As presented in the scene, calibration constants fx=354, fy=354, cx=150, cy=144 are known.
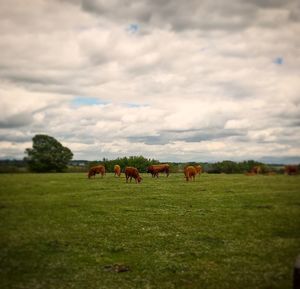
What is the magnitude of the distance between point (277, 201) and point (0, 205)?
2243 centimetres

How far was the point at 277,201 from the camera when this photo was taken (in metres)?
29.8

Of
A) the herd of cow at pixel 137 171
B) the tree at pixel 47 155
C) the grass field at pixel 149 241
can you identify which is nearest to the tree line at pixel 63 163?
the tree at pixel 47 155

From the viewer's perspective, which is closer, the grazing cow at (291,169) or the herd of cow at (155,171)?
the herd of cow at (155,171)

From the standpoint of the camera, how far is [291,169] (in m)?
57.7

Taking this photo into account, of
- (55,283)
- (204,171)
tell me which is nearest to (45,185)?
(55,283)

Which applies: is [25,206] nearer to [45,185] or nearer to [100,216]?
[100,216]

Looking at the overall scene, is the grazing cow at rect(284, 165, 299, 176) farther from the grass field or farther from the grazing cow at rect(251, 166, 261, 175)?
the grass field

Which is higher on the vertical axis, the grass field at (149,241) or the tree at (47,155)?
the tree at (47,155)

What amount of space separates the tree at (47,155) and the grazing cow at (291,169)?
41.2m

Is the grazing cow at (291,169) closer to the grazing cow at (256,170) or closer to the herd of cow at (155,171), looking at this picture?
the herd of cow at (155,171)

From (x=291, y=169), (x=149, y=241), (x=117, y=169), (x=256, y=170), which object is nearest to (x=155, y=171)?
(x=117, y=169)

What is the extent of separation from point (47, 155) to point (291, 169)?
45515 millimetres

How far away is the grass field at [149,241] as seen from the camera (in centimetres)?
1492

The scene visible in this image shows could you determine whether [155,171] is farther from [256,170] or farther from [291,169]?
[256,170]
